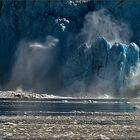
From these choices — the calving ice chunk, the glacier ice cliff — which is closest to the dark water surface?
the calving ice chunk

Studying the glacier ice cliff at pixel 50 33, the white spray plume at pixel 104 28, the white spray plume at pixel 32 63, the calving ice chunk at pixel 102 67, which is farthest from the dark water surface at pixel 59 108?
the white spray plume at pixel 104 28

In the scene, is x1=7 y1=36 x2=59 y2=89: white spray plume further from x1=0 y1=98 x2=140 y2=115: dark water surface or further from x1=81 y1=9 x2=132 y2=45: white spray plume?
x1=0 y1=98 x2=140 y2=115: dark water surface

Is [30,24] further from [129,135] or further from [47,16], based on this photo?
[129,135]

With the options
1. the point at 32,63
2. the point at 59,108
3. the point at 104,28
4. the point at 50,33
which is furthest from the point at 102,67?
the point at 59,108

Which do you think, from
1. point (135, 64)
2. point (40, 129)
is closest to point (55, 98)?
point (135, 64)

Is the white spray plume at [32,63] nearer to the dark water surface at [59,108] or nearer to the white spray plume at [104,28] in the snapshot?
the white spray plume at [104,28]

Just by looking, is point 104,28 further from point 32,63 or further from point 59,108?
point 59,108
